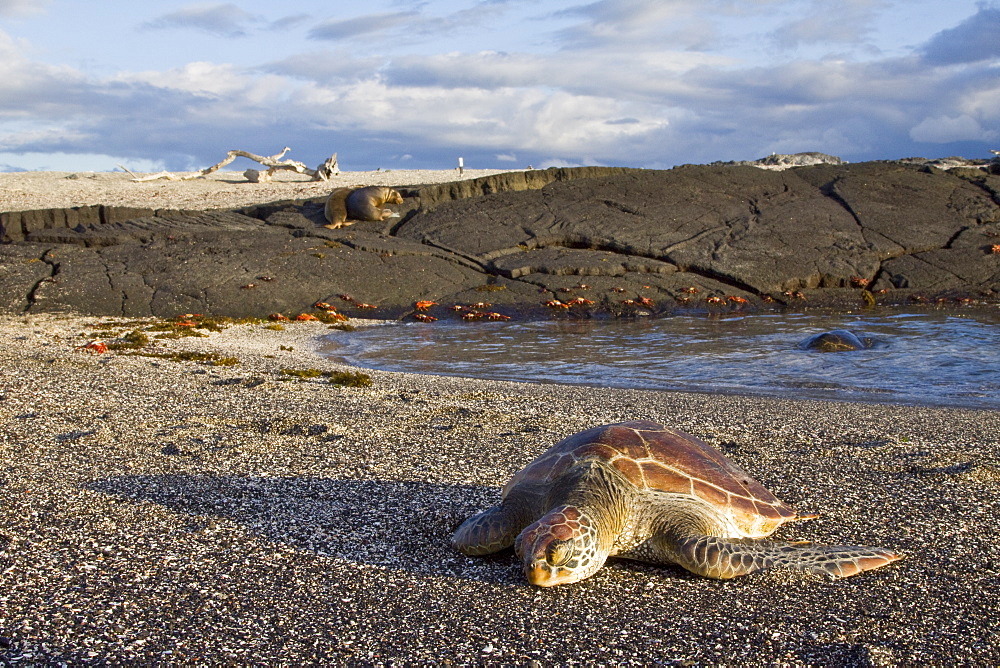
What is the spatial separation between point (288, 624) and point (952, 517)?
4.38 meters

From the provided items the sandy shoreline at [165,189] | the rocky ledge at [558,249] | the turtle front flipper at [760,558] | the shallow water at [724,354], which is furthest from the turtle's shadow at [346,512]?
the sandy shoreline at [165,189]

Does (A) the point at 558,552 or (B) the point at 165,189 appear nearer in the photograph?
(A) the point at 558,552

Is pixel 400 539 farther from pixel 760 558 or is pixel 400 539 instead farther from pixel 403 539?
pixel 760 558

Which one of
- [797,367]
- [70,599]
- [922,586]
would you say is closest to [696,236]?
[797,367]

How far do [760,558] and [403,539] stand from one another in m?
2.13

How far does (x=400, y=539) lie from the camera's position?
195 inches

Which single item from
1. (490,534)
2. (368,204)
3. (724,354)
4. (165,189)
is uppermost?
(165,189)

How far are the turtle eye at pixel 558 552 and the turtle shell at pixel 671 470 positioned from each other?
2.53ft

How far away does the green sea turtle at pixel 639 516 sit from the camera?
13.8 feet

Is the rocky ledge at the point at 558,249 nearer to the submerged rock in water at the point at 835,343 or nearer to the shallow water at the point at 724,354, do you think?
the shallow water at the point at 724,354

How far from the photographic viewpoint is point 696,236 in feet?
81.6

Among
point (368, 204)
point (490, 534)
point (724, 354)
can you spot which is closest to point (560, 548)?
point (490, 534)

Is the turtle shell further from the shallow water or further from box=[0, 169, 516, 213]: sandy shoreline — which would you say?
box=[0, 169, 516, 213]: sandy shoreline

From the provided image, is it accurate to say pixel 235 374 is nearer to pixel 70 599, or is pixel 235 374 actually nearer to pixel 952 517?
pixel 70 599
